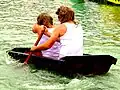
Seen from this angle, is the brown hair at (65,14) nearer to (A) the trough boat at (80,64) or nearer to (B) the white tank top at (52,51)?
(B) the white tank top at (52,51)

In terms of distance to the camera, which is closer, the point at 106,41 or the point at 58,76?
the point at 58,76

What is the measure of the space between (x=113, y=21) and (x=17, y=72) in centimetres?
1158

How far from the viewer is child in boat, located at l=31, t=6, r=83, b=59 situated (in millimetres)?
8203

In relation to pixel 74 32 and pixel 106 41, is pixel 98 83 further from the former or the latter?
pixel 106 41

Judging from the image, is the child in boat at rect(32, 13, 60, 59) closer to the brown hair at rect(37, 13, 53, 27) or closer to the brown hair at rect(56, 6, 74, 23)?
the brown hair at rect(37, 13, 53, 27)

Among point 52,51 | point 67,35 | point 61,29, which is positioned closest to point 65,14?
point 61,29

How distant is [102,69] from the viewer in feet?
27.3

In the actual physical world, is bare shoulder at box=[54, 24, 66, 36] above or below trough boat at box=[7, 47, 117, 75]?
above

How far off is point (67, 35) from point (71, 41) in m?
0.15

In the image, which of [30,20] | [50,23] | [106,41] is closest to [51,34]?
[50,23]

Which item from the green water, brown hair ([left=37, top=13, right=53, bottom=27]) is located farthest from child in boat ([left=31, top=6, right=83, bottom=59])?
the green water

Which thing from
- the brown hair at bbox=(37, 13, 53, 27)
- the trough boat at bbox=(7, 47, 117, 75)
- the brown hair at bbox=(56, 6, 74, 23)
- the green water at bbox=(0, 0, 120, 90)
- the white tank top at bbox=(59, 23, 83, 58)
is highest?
the brown hair at bbox=(56, 6, 74, 23)

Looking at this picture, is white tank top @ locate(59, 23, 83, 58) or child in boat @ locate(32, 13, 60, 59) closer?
white tank top @ locate(59, 23, 83, 58)

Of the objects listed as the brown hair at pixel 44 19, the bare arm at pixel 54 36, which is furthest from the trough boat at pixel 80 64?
the brown hair at pixel 44 19
